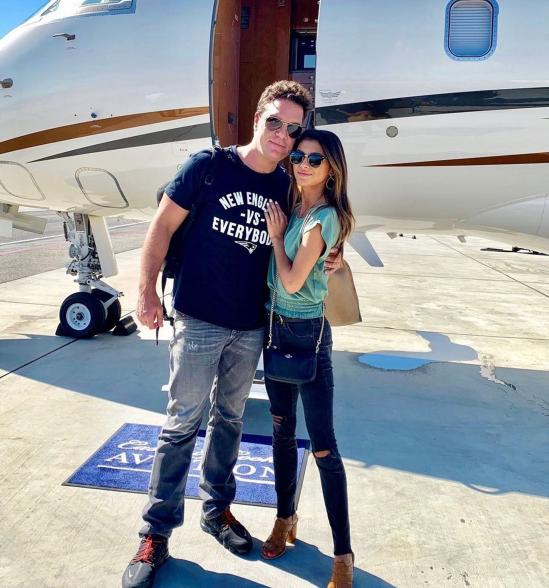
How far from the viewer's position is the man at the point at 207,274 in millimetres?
2422

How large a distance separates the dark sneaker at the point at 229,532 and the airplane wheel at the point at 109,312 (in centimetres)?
403

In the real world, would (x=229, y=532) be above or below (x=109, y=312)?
above

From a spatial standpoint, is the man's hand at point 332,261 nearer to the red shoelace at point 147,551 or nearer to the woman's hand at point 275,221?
the woman's hand at point 275,221

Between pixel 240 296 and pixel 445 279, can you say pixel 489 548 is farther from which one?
pixel 445 279

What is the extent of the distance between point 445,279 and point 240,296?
34.0ft

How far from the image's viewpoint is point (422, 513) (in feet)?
10.1

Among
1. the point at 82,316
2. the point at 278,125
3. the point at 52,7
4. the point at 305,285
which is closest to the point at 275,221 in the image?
the point at 305,285

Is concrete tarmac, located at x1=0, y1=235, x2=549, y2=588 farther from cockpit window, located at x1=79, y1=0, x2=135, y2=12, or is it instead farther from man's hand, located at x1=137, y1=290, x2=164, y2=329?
cockpit window, located at x1=79, y1=0, x2=135, y2=12

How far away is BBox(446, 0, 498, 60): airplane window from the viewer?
3867mm

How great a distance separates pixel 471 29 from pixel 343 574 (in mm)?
3623

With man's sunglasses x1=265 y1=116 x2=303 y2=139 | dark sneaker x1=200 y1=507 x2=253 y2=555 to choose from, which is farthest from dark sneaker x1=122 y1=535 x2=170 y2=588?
man's sunglasses x1=265 y1=116 x2=303 y2=139

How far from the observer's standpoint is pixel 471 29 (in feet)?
12.7

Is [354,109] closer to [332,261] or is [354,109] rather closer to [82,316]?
[332,261]

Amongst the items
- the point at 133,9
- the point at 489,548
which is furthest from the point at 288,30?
the point at 489,548
